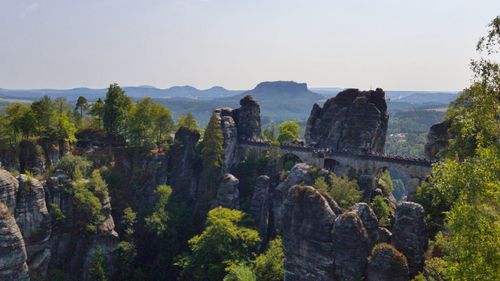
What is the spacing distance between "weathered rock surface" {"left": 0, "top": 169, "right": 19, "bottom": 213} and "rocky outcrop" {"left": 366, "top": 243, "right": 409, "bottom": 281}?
46312 mm

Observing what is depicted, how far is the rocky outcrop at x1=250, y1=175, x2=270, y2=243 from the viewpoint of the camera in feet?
231

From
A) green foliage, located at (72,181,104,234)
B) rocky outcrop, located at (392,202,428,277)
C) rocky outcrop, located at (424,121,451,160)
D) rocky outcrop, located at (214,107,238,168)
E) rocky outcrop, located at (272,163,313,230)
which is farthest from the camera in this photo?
rocky outcrop, located at (214,107,238,168)

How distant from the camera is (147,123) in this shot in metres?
85.8

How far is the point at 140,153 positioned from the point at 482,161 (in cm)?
6957

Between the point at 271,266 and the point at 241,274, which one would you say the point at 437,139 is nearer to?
the point at 271,266

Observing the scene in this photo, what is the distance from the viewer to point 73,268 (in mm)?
66562

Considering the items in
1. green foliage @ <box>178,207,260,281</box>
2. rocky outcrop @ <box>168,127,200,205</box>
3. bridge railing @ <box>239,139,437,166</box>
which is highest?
bridge railing @ <box>239,139,437,166</box>

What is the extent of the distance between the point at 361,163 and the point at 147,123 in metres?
40.6

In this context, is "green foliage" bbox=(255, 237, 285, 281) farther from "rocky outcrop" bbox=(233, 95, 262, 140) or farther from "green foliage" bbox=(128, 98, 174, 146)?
"rocky outcrop" bbox=(233, 95, 262, 140)

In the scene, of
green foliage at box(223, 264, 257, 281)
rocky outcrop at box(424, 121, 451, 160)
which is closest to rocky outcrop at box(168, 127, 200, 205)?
green foliage at box(223, 264, 257, 281)

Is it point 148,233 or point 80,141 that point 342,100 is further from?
point 80,141

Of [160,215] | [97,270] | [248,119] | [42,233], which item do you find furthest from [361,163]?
[42,233]

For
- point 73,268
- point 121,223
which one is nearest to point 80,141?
point 121,223

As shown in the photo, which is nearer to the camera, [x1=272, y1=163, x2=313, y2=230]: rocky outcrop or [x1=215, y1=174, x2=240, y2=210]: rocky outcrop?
[x1=272, y1=163, x2=313, y2=230]: rocky outcrop
